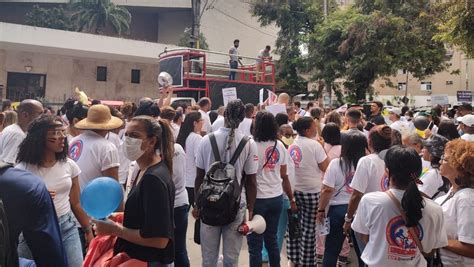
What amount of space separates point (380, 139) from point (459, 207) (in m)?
1.30

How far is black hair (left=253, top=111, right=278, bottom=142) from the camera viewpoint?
4.08 m

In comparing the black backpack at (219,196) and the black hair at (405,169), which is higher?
the black hair at (405,169)

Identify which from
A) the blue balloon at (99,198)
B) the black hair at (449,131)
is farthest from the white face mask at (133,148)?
the black hair at (449,131)

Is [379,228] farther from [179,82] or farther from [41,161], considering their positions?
[179,82]

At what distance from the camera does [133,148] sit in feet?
8.29

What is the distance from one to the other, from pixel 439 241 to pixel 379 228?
35 cm

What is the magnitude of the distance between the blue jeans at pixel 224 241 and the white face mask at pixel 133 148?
3.50ft

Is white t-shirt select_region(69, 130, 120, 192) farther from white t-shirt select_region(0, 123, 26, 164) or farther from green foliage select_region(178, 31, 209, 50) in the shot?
green foliage select_region(178, 31, 209, 50)

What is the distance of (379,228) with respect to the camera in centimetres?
252

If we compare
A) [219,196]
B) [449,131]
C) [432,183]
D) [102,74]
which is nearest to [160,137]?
[219,196]

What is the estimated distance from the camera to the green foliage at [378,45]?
1741 cm

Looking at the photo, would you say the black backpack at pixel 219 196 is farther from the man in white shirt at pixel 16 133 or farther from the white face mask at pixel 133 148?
the man in white shirt at pixel 16 133

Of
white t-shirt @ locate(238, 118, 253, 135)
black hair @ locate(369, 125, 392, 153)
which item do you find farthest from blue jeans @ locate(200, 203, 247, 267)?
white t-shirt @ locate(238, 118, 253, 135)

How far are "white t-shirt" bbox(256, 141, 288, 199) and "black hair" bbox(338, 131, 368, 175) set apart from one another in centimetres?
62
